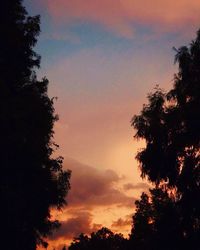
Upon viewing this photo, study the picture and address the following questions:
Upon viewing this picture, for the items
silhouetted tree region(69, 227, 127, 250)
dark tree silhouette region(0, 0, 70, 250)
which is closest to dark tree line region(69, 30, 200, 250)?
dark tree silhouette region(0, 0, 70, 250)

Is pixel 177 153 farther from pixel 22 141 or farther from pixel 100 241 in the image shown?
pixel 100 241

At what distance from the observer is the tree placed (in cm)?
2531

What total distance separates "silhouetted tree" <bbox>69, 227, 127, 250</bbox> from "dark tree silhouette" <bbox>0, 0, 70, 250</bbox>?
10680 centimetres

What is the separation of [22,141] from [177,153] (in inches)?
407

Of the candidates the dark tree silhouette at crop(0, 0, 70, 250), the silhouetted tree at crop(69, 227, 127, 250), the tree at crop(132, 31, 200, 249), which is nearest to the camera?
the dark tree silhouette at crop(0, 0, 70, 250)

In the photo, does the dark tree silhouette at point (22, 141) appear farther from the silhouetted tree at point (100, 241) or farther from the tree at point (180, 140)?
the silhouetted tree at point (100, 241)

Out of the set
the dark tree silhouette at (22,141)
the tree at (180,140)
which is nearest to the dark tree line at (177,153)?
the tree at (180,140)

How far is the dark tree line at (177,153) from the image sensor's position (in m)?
25.3

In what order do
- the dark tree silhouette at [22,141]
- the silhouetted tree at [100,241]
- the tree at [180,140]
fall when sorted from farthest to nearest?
the silhouetted tree at [100,241] < the tree at [180,140] < the dark tree silhouette at [22,141]

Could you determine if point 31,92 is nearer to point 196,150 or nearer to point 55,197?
point 55,197

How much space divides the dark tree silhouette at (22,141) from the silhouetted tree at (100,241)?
10680 centimetres

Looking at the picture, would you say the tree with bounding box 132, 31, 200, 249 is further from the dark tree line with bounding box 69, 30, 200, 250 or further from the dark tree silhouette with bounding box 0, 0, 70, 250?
the dark tree silhouette with bounding box 0, 0, 70, 250

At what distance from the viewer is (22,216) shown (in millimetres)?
20109

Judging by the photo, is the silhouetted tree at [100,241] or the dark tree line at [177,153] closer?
the dark tree line at [177,153]
